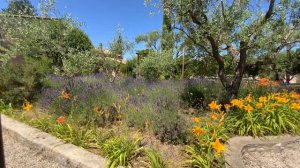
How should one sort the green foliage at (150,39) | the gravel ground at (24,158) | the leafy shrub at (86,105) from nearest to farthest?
the gravel ground at (24,158) < the leafy shrub at (86,105) < the green foliage at (150,39)

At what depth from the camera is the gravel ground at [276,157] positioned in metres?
3.76

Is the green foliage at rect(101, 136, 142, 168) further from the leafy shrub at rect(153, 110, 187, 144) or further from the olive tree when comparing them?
the olive tree

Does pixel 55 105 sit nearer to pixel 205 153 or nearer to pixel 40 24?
pixel 205 153

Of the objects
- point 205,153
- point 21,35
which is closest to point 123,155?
point 205,153

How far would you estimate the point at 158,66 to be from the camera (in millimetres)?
11930

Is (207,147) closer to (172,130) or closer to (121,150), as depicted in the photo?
(172,130)

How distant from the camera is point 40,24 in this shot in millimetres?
8195

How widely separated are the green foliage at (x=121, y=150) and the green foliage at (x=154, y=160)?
21cm

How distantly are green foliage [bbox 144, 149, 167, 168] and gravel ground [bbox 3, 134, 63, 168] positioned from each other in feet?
3.75

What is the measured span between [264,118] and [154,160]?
230 centimetres

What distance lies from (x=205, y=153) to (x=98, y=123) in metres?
2.00

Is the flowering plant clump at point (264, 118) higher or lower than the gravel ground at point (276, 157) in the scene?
higher

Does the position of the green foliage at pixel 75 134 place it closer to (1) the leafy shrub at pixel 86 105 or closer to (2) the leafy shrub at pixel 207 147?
(1) the leafy shrub at pixel 86 105

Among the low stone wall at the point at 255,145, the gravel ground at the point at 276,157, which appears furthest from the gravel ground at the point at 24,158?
the gravel ground at the point at 276,157
